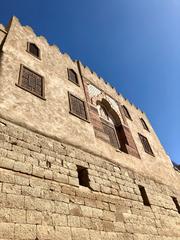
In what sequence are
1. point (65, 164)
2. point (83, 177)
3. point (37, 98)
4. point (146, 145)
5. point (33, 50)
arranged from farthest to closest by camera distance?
point (146, 145)
point (33, 50)
point (37, 98)
point (83, 177)
point (65, 164)

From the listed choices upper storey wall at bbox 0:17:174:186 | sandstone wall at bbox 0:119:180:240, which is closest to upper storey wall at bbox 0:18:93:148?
upper storey wall at bbox 0:17:174:186

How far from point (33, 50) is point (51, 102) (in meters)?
2.95

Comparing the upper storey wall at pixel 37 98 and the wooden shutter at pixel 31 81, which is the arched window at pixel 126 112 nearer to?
the upper storey wall at pixel 37 98

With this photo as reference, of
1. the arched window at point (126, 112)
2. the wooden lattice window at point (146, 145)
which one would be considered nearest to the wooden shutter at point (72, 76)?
the arched window at point (126, 112)

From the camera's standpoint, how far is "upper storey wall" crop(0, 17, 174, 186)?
5.87 m

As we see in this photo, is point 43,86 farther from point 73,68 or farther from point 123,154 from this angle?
point 123,154

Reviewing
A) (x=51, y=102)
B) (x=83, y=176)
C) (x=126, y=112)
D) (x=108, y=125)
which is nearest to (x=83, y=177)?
(x=83, y=176)

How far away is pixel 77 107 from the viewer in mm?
8031

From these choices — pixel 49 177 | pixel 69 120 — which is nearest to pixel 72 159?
pixel 49 177

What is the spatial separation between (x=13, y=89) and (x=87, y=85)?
15.5 feet

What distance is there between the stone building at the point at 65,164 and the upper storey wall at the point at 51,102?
4cm

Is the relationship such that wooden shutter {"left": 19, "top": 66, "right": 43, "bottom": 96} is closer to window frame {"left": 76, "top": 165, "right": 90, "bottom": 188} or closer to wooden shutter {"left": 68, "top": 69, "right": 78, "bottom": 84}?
wooden shutter {"left": 68, "top": 69, "right": 78, "bottom": 84}

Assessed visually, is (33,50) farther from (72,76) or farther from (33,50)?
(72,76)

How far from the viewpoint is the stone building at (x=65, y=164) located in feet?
14.1
